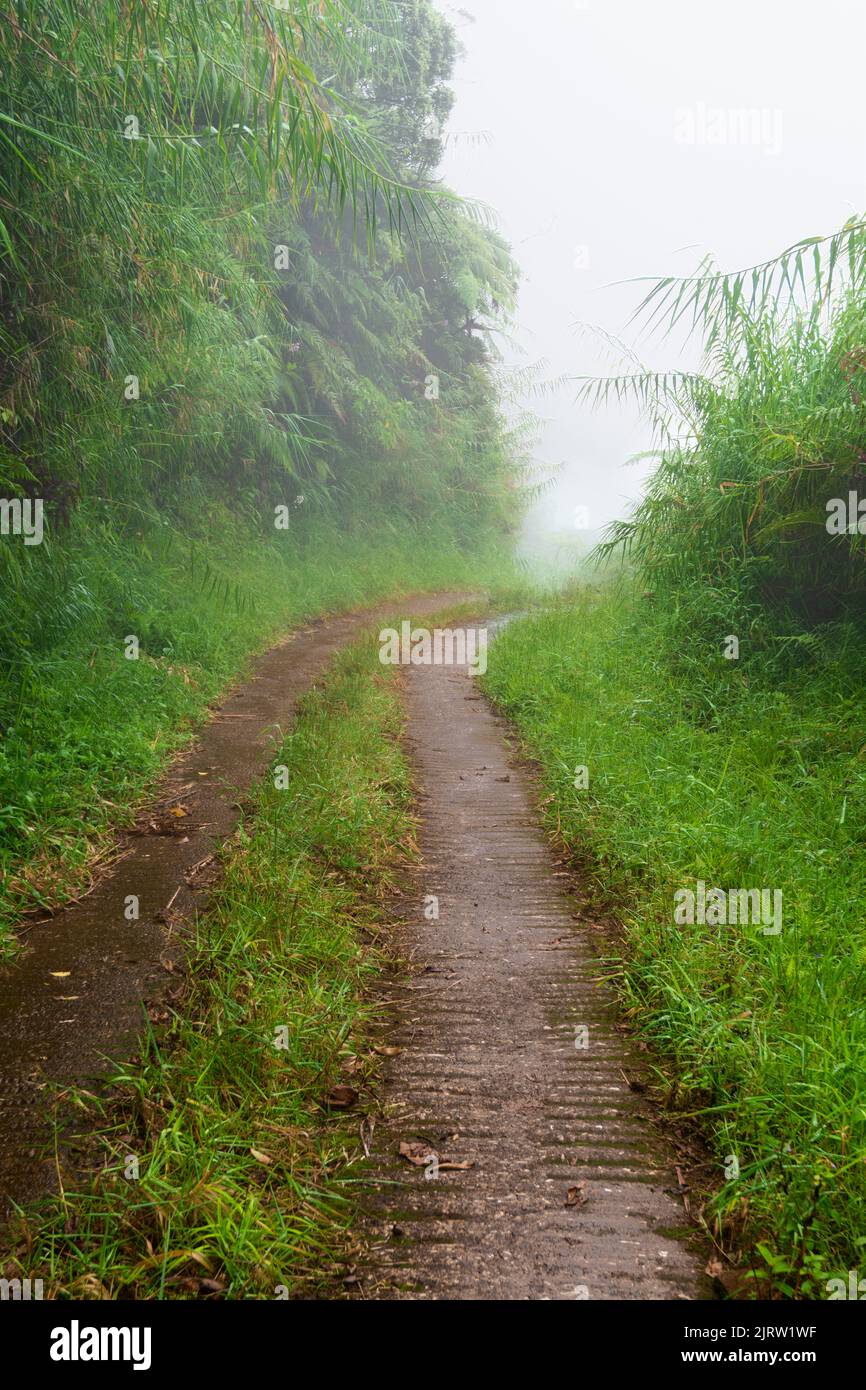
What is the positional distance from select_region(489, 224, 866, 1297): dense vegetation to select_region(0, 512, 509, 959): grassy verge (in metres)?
2.45

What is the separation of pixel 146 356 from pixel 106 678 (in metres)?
2.30

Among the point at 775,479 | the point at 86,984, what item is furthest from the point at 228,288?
the point at 86,984

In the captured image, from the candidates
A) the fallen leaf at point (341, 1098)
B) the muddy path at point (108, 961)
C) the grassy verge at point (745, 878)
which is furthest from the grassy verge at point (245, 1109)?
the grassy verge at point (745, 878)

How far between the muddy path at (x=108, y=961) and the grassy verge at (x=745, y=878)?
1.71m

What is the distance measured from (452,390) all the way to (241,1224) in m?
18.4

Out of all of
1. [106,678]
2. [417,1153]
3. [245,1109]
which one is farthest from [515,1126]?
[106,678]

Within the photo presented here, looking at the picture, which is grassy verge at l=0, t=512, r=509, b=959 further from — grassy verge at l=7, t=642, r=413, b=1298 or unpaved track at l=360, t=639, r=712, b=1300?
unpaved track at l=360, t=639, r=712, b=1300

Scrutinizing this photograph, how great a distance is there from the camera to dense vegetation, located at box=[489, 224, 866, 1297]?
7.00ft

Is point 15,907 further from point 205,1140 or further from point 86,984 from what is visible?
point 205,1140

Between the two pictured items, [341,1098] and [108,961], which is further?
Answer: [108,961]

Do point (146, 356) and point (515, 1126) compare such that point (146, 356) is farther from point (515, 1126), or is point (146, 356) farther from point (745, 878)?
point (515, 1126)

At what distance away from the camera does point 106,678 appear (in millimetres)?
5832

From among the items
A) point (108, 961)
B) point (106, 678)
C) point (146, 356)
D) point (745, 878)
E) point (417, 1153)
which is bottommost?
point (417, 1153)

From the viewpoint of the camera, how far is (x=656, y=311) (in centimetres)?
490
